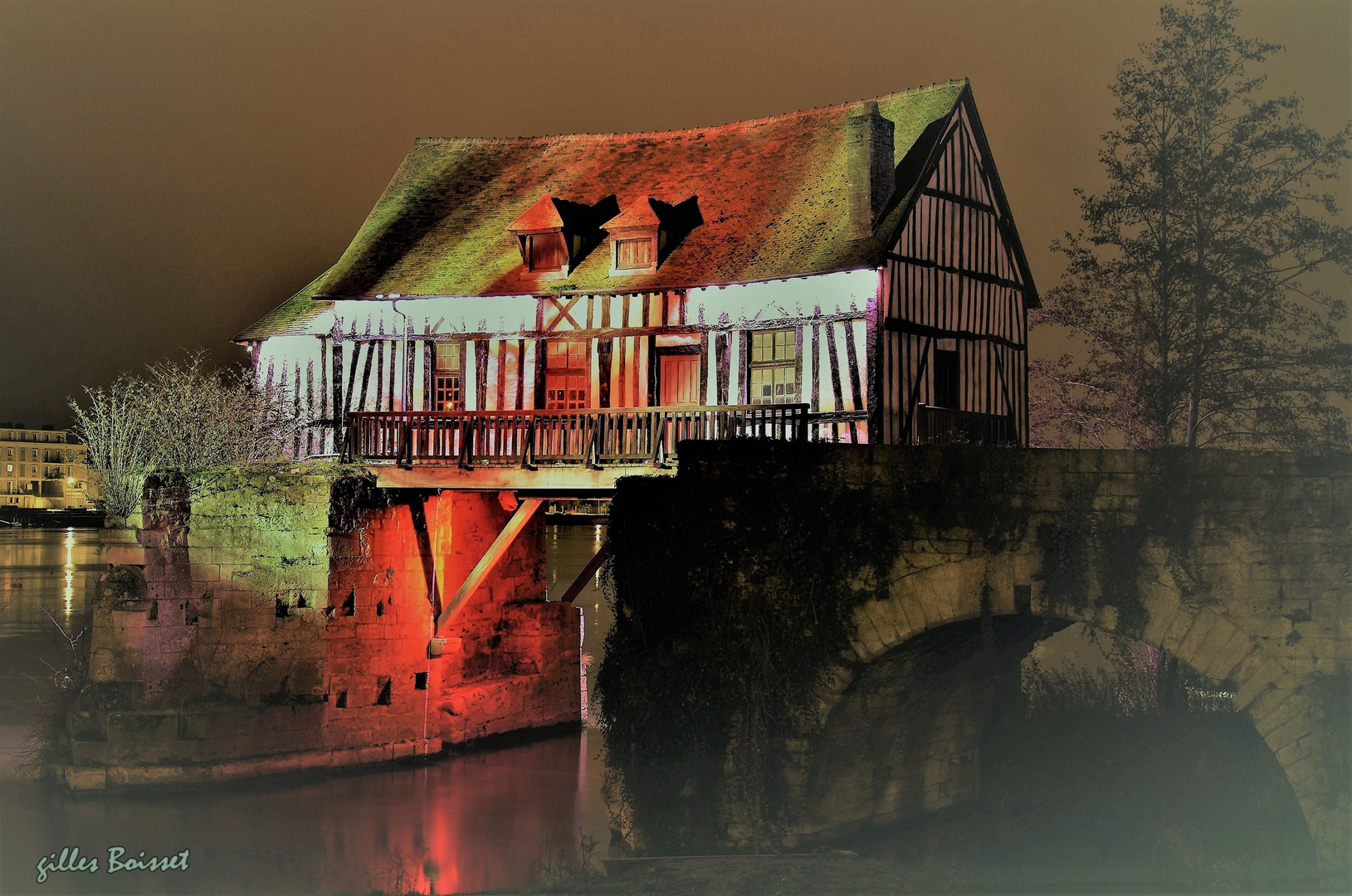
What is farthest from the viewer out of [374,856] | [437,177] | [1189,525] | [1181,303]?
[437,177]

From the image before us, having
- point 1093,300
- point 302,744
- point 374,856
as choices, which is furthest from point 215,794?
point 1093,300

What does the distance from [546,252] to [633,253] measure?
142 cm

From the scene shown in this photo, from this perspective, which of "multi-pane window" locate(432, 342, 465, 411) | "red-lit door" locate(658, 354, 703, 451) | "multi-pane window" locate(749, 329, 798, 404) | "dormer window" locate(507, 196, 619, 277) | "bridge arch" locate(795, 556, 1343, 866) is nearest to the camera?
"bridge arch" locate(795, 556, 1343, 866)

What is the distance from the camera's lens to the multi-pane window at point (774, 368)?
689 inches

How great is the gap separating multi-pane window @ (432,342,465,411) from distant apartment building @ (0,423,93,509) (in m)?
75.3

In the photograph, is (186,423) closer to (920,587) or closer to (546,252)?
(546,252)

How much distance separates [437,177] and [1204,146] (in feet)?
41.2

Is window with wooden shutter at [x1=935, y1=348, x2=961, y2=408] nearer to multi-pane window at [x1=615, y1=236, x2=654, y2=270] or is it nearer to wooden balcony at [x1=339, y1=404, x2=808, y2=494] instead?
wooden balcony at [x1=339, y1=404, x2=808, y2=494]

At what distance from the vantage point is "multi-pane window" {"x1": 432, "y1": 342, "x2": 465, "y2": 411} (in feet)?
63.2

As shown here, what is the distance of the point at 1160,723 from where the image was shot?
17.0m

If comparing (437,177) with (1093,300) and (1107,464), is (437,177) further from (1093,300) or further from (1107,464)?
(1107,464)

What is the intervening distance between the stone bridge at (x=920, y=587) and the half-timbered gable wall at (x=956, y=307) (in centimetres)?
525

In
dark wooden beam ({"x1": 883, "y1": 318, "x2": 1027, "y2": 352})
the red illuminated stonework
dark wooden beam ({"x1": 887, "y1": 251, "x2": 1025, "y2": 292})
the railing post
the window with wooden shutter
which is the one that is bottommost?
the red illuminated stonework
